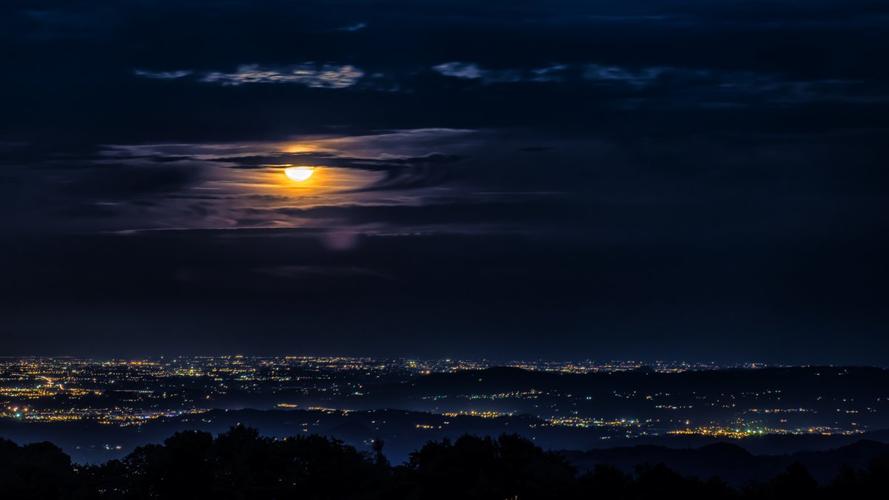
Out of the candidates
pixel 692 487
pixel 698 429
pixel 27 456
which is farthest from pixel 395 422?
pixel 692 487

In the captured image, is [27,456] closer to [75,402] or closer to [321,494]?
[321,494]

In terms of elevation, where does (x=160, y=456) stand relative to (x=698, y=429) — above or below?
above

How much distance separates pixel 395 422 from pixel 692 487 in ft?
335

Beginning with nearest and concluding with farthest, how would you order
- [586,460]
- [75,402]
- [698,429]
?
[586,460], [698,429], [75,402]

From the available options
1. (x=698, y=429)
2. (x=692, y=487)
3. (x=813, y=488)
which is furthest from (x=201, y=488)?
(x=698, y=429)

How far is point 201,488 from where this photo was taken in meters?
47.1

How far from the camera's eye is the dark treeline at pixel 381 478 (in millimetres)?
45188

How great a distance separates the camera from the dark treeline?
45.2 meters

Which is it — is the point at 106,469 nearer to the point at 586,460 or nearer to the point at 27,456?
the point at 27,456

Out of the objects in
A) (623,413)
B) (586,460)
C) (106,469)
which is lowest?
(623,413)

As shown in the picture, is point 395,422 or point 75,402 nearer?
point 395,422

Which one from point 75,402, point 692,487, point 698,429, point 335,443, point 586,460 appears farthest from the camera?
point 75,402

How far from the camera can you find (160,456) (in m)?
48.2

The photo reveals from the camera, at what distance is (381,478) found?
4781 cm
